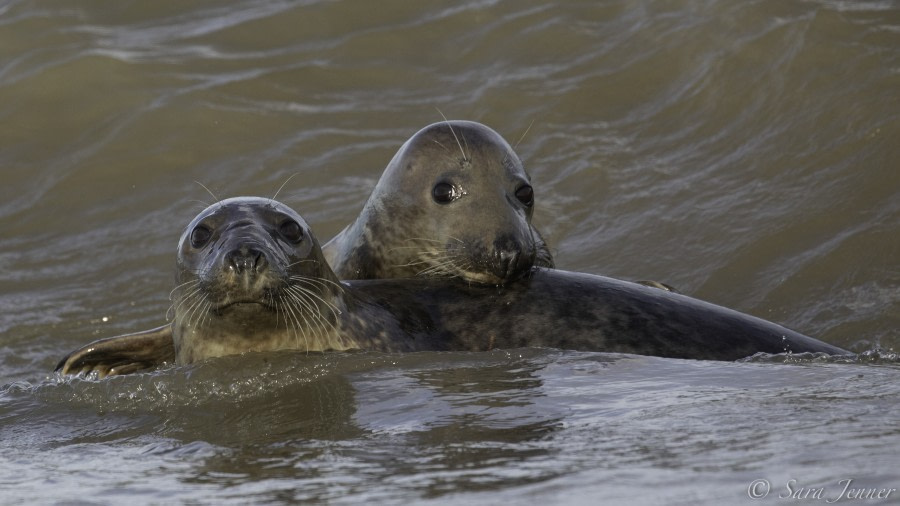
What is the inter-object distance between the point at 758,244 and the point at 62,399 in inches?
180

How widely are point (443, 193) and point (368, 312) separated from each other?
96 cm

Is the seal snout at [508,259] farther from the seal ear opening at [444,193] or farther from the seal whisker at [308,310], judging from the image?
the seal whisker at [308,310]

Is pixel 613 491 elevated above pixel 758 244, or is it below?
below

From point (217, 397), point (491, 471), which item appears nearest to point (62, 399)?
point (217, 397)

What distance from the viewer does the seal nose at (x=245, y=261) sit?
488 centimetres

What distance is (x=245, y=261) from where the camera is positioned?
A: 4.89 metres

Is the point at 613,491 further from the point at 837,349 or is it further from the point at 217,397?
the point at 837,349

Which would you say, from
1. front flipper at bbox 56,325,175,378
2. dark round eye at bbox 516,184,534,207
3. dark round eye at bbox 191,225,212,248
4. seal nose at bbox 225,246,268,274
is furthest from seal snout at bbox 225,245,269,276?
dark round eye at bbox 516,184,534,207

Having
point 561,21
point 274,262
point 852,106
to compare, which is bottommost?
point 274,262

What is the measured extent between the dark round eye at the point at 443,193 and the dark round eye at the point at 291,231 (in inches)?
39.8

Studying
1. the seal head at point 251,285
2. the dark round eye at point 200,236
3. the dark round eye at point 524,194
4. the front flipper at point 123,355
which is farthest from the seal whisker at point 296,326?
the dark round eye at point 524,194

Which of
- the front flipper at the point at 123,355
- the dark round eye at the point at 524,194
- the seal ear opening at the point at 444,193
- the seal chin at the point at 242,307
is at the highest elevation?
the seal ear opening at the point at 444,193

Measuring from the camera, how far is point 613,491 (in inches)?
125

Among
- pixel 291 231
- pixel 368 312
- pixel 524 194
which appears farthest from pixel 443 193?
pixel 291 231
